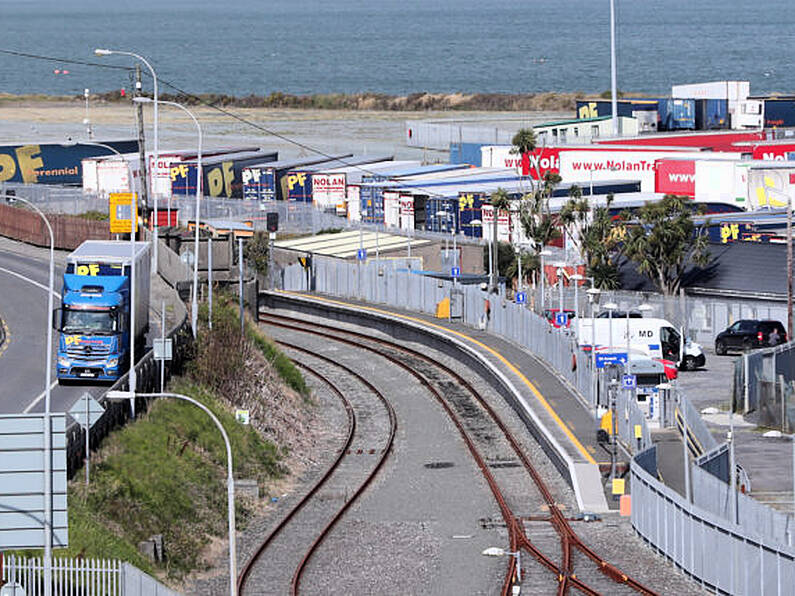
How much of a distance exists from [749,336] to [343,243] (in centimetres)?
2679

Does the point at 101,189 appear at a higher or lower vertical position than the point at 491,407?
higher

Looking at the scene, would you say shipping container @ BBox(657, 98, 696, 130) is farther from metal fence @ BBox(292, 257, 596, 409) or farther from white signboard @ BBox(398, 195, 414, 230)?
metal fence @ BBox(292, 257, 596, 409)

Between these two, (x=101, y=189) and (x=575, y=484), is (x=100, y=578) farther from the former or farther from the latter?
(x=101, y=189)

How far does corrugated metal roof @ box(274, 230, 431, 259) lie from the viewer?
250 ft

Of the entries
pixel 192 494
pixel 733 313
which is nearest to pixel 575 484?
pixel 192 494

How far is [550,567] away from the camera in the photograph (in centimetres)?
3256

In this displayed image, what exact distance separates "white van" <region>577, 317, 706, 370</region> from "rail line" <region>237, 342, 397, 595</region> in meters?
7.83

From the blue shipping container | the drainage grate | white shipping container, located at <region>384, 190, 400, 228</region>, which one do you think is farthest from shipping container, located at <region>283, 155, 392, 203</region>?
the drainage grate

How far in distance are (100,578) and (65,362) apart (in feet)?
52.9

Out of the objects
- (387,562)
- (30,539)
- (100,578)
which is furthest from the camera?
(387,562)

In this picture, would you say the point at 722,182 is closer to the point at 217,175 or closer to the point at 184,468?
the point at 217,175

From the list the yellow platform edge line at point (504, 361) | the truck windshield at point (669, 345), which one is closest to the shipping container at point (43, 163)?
the yellow platform edge line at point (504, 361)

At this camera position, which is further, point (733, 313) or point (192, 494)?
point (733, 313)

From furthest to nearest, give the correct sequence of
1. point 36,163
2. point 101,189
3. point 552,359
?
point 36,163, point 101,189, point 552,359
